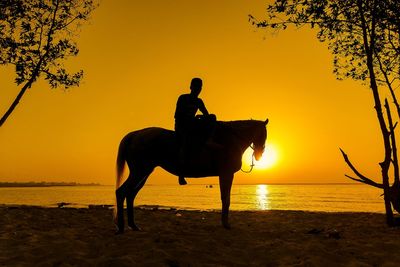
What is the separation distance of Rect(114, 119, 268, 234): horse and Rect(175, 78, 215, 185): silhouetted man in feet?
0.60

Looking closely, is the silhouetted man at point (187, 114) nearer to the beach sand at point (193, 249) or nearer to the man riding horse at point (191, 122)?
the man riding horse at point (191, 122)

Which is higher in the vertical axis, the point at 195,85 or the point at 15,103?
the point at 15,103

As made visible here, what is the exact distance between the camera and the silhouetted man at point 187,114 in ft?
38.1

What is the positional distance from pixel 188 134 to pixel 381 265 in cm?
620

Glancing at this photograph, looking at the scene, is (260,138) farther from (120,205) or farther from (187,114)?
(120,205)

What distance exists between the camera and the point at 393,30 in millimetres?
16641

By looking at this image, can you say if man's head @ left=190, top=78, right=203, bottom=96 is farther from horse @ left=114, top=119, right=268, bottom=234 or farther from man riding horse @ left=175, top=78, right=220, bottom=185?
horse @ left=114, top=119, right=268, bottom=234

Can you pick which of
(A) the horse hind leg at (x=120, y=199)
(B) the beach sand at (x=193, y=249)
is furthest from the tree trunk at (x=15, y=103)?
(A) the horse hind leg at (x=120, y=199)

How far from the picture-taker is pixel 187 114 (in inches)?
464

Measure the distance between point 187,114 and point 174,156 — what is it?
1372 millimetres

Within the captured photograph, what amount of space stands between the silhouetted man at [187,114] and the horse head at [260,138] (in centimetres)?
200

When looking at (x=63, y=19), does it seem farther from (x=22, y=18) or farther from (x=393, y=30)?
(x=393, y=30)

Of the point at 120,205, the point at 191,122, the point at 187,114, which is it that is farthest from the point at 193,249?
the point at 187,114

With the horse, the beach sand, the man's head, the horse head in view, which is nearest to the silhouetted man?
the man's head
